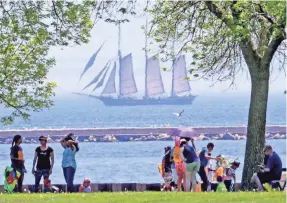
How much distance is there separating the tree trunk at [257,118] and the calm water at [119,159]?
28149 mm

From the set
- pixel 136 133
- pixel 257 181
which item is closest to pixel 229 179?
pixel 257 181

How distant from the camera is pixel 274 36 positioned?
20656 millimetres

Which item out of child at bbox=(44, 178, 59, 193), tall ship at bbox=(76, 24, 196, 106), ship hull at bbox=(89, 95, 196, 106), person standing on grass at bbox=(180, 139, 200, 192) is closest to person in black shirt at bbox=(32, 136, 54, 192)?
child at bbox=(44, 178, 59, 193)

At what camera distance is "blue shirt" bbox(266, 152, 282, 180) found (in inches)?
789

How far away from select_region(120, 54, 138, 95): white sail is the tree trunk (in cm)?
13014

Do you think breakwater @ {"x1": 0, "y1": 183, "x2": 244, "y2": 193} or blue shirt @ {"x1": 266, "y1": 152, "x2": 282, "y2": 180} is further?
breakwater @ {"x1": 0, "y1": 183, "x2": 244, "y2": 193}

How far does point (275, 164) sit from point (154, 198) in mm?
3320

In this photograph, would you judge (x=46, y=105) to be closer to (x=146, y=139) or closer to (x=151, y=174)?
(x=151, y=174)

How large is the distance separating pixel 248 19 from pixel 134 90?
139 m

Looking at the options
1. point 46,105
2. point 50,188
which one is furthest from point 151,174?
point 50,188

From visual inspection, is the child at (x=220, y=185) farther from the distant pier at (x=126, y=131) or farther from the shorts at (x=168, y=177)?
the distant pier at (x=126, y=131)

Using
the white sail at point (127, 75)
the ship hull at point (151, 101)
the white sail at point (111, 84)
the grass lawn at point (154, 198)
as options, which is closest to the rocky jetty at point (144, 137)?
the white sail at point (111, 84)

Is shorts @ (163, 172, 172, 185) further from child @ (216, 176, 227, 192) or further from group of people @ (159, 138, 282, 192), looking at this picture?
child @ (216, 176, 227, 192)

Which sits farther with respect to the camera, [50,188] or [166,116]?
[166,116]
